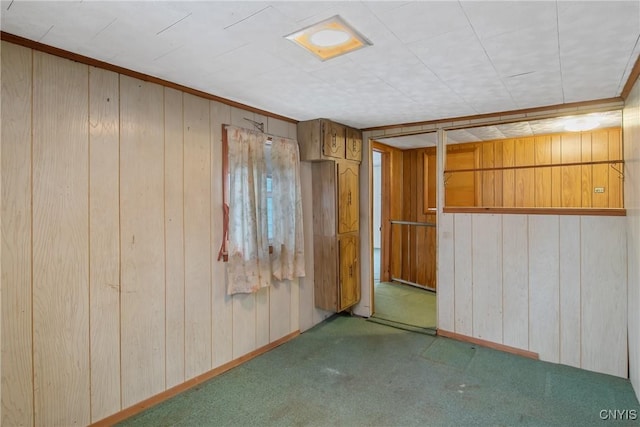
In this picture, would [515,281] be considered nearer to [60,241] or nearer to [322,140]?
[322,140]

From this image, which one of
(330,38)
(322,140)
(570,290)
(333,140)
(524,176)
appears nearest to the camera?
(330,38)

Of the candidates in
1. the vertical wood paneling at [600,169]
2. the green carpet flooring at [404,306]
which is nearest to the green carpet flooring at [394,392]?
the green carpet flooring at [404,306]

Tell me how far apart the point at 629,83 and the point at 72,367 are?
12.7ft

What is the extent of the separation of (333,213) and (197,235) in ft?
4.64

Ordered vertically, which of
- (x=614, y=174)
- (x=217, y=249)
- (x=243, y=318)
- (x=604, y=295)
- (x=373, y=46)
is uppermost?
(x=373, y=46)

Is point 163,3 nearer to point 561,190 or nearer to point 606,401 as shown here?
point 606,401

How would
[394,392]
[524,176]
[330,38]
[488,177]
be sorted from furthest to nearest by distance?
[488,177] < [524,176] < [394,392] < [330,38]

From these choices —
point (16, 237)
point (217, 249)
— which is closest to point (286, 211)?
point (217, 249)

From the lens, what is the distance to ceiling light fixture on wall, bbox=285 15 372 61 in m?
1.55

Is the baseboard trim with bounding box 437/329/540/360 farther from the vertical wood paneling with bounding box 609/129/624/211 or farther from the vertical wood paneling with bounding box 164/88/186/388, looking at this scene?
the vertical wood paneling with bounding box 164/88/186/388

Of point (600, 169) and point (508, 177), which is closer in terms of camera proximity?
point (600, 169)

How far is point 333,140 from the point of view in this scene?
3377mm

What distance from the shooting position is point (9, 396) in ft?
5.52

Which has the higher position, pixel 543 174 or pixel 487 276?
pixel 543 174
